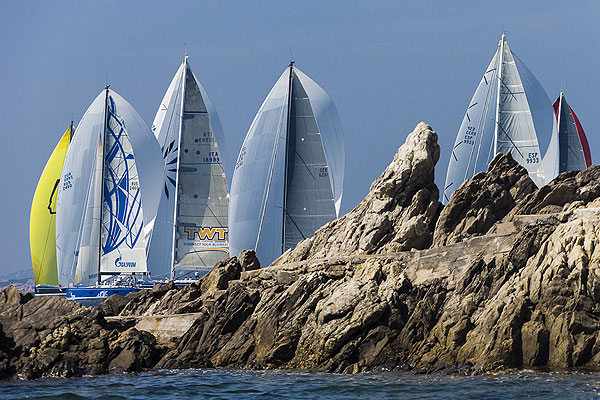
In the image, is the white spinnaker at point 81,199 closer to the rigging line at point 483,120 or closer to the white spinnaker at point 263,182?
the white spinnaker at point 263,182

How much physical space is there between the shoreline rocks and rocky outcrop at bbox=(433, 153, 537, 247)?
51 millimetres

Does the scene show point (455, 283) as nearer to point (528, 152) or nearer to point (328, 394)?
point (328, 394)

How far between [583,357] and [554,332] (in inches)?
42.4

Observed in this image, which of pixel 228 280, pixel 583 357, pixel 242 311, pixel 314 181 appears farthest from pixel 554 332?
pixel 314 181

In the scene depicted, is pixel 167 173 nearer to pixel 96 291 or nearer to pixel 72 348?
pixel 96 291

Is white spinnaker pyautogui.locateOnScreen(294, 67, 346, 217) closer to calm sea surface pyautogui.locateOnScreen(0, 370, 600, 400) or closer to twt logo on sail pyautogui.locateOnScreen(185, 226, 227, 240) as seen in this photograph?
twt logo on sail pyautogui.locateOnScreen(185, 226, 227, 240)

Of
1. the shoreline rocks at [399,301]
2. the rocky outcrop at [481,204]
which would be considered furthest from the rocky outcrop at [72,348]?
the rocky outcrop at [481,204]

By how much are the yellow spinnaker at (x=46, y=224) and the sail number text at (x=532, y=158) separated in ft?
88.7

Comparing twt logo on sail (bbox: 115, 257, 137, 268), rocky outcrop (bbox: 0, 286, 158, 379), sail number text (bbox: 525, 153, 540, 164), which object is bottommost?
rocky outcrop (bbox: 0, 286, 158, 379)

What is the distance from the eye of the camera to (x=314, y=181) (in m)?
54.6

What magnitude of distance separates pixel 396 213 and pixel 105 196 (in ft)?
78.2

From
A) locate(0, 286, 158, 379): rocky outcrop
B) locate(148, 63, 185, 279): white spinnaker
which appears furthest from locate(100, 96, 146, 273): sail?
locate(0, 286, 158, 379): rocky outcrop

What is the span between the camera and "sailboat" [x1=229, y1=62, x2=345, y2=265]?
2152 inches

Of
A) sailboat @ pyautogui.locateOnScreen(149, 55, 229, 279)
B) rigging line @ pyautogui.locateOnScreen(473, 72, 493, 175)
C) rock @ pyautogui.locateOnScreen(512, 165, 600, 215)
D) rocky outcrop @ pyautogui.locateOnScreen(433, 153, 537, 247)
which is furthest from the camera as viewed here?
sailboat @ pyautogui.locateOnScreen(149, 55, 229, 279)
